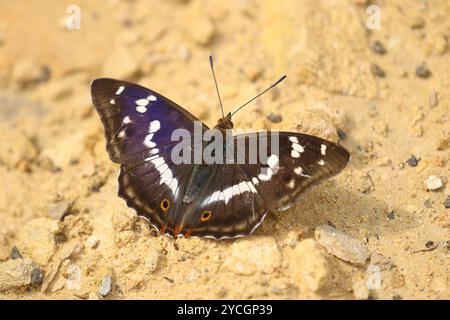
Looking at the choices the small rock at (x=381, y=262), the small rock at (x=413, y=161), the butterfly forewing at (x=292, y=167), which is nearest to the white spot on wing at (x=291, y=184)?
the butterfly forewing at (x=292, y=167)

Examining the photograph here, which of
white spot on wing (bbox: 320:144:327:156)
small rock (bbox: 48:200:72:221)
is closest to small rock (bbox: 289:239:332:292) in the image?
white spot on wing (bbox: 320:144:327:156)

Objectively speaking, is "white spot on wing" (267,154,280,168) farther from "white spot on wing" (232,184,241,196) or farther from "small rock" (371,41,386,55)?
"small rock" (371,41,386,55)

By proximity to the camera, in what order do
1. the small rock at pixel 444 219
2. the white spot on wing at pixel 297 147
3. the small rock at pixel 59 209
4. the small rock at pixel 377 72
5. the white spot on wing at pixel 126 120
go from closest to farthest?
the white spot on wing at pixel 297 147
the small rock at pixel 444 219
the white spot on wing at pixel 126 120
the small rock at pixel 59 209
the small rock at pixel 377 72

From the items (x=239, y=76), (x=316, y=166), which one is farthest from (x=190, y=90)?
(x=316, y=166)

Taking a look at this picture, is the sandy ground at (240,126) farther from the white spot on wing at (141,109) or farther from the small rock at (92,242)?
the white spot on wing at (141,109)

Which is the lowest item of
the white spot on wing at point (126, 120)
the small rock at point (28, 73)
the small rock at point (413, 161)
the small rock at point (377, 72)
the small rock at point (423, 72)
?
the small rock at point (413, 161)
